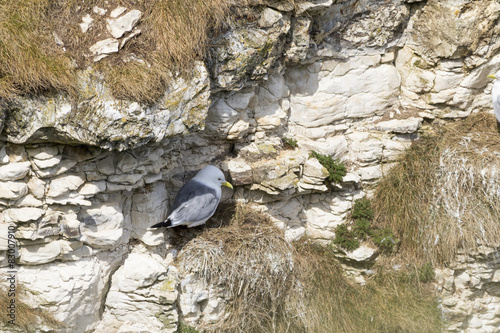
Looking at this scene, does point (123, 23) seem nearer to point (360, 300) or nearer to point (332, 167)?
point (332, 167)

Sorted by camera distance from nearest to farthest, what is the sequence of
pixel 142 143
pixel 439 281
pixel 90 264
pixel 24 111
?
pixel 24 111, pixel 142 143, pixel 90 264, pixel 439 281

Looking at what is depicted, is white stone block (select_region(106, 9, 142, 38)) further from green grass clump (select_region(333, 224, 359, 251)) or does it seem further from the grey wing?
green grass clump (select_region(333, 224, 359, 251))

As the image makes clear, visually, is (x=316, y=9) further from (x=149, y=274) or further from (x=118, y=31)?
(x=149, y=274)

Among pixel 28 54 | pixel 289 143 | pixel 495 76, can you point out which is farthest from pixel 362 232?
pixel 28 54

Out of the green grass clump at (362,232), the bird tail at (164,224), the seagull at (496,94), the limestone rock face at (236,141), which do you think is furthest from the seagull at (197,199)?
the seagull at (496,94)

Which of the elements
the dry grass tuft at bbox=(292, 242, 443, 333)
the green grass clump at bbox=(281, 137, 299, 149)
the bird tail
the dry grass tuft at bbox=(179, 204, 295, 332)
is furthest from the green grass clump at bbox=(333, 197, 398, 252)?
the bird tail

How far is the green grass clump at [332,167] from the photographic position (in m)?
6.65

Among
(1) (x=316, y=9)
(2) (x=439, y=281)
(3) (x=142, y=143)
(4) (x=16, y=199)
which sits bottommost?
(2) (x=439, y=281)

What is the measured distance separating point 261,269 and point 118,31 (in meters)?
3.06

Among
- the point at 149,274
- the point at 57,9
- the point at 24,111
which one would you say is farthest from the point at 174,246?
the point at 57,9

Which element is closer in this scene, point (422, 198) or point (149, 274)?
point (149, 274)

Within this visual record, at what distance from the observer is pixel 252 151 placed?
6.40m

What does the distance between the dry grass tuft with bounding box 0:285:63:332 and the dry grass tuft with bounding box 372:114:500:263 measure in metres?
4.25

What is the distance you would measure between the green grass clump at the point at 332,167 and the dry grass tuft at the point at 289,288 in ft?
3.17
